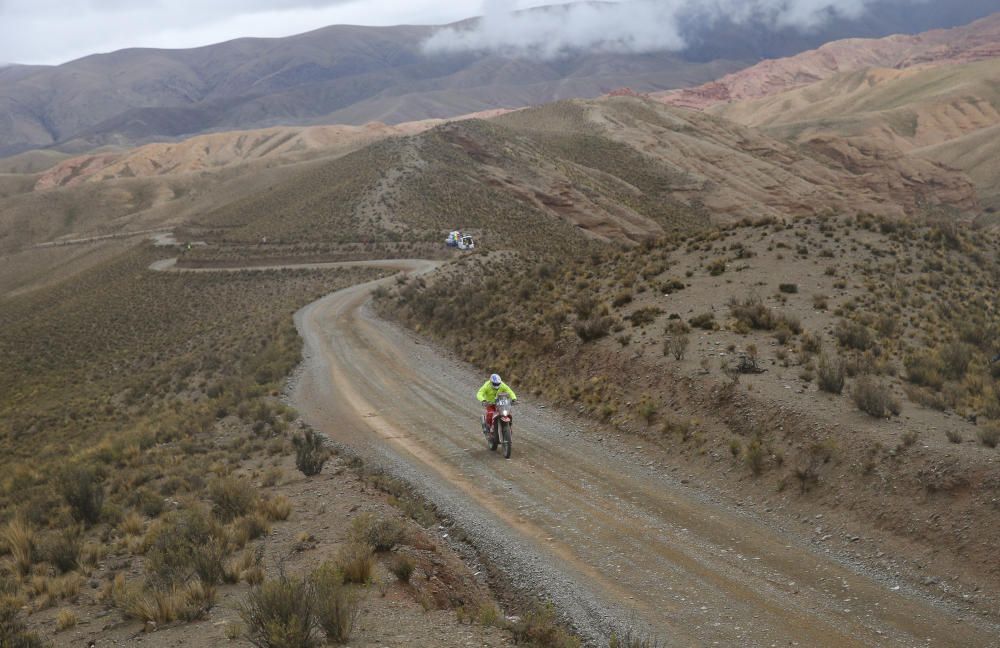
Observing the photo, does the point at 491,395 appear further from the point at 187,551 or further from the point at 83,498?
the point at 83,498

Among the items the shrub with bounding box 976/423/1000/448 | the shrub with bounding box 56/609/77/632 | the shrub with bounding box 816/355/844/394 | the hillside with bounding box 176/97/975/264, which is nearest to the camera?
the shrub with bounding box 56/609/77/632

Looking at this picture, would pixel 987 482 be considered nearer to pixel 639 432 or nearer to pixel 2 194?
pixel 639 432

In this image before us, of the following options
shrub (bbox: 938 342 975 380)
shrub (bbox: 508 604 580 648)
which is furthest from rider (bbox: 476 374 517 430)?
shrub (bbox: 938 342 975 380)

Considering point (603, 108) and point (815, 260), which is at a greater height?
point (603, 108)

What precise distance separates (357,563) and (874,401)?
8974mm

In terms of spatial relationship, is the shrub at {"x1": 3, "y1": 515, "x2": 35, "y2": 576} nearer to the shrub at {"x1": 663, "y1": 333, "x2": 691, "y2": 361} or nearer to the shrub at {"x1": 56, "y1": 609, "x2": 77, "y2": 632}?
the shrub at {"x1": 56, "y1": 609, "x2": 77, "y2": 632}

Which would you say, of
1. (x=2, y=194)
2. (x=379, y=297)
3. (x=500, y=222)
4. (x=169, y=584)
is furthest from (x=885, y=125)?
(x=2, y=194)

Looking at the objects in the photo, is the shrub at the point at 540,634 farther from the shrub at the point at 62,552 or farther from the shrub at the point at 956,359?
the shrub at the point at 956,359

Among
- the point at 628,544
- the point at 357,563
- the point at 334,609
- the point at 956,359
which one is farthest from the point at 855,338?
the point at 334,609

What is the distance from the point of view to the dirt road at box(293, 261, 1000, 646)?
8586 millimetres

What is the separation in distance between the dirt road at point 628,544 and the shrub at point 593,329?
3.08m

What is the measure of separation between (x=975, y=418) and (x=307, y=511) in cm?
1127

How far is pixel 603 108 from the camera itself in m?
122

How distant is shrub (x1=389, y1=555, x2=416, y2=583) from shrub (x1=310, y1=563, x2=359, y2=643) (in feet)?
4.30
